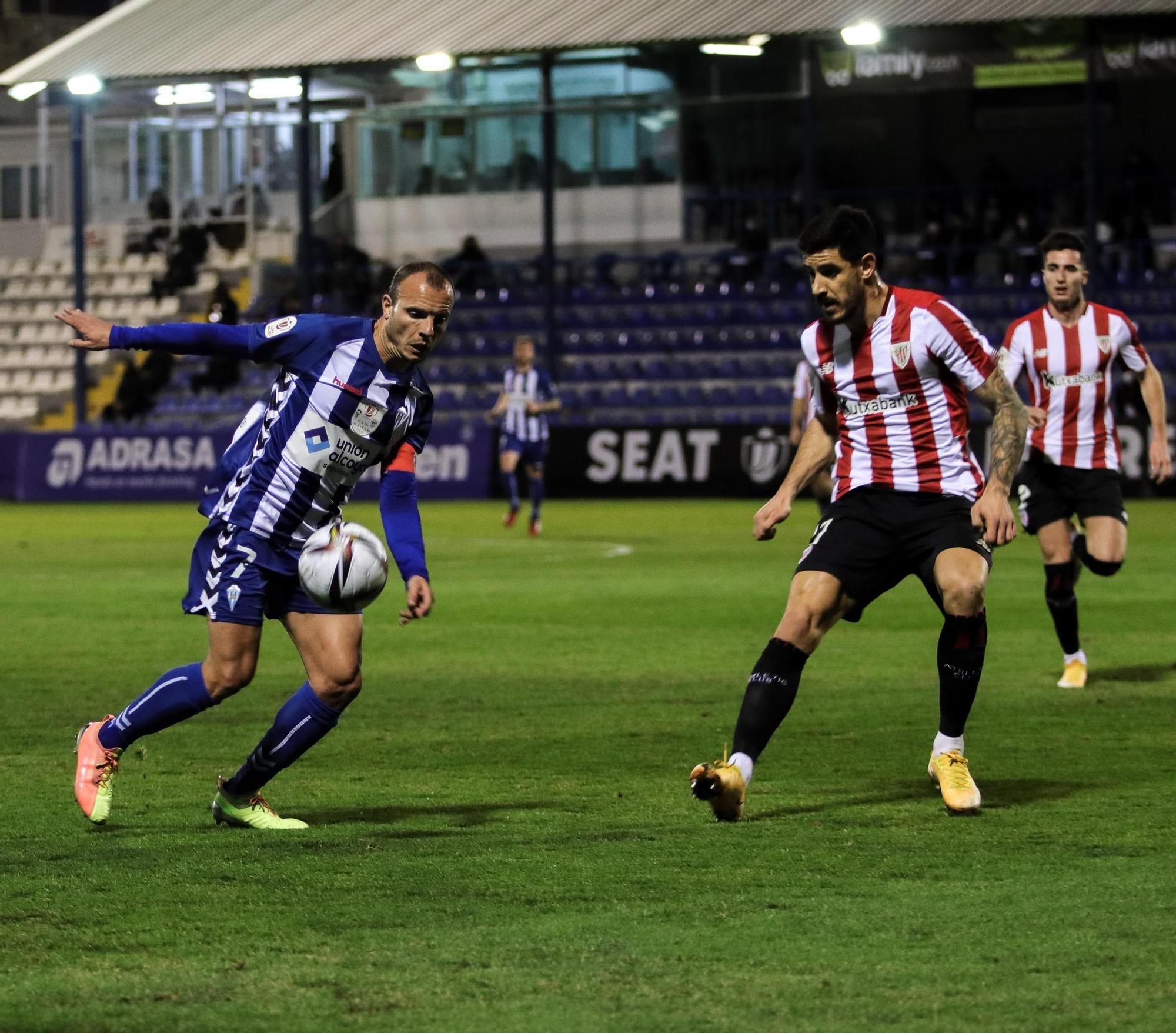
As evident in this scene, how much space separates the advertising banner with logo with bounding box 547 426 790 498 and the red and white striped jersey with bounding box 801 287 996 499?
791 inches

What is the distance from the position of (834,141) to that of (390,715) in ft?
101

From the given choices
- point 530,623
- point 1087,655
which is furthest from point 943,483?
point 530,623

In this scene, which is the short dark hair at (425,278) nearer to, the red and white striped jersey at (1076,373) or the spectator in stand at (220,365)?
the red and white striped jersey at (1076,373)

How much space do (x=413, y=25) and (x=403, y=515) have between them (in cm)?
2657

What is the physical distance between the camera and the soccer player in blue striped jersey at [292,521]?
19.6 feet

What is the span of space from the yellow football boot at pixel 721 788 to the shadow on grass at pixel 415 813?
70 centimetres

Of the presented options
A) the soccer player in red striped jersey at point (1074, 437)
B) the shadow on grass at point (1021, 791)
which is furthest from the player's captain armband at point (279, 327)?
the soccer player in red striped jersey at point (1074, 437)

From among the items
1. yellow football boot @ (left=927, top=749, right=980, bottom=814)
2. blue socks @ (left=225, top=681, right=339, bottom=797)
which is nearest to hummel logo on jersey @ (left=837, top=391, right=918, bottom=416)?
yellow football boot @ (left=927, top=749, right=980, bottom=814)

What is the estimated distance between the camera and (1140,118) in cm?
3616

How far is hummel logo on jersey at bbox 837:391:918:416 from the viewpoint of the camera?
21.5 ft

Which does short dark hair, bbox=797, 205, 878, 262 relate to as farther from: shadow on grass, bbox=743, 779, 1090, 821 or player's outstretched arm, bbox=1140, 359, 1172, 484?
player's outstretched arm, bbox=1140, 359, 1172, 484

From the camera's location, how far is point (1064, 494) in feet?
32.2

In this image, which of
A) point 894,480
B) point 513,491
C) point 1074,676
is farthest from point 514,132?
point 894,480

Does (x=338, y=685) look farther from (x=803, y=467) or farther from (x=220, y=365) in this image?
(x=220, y=365)
